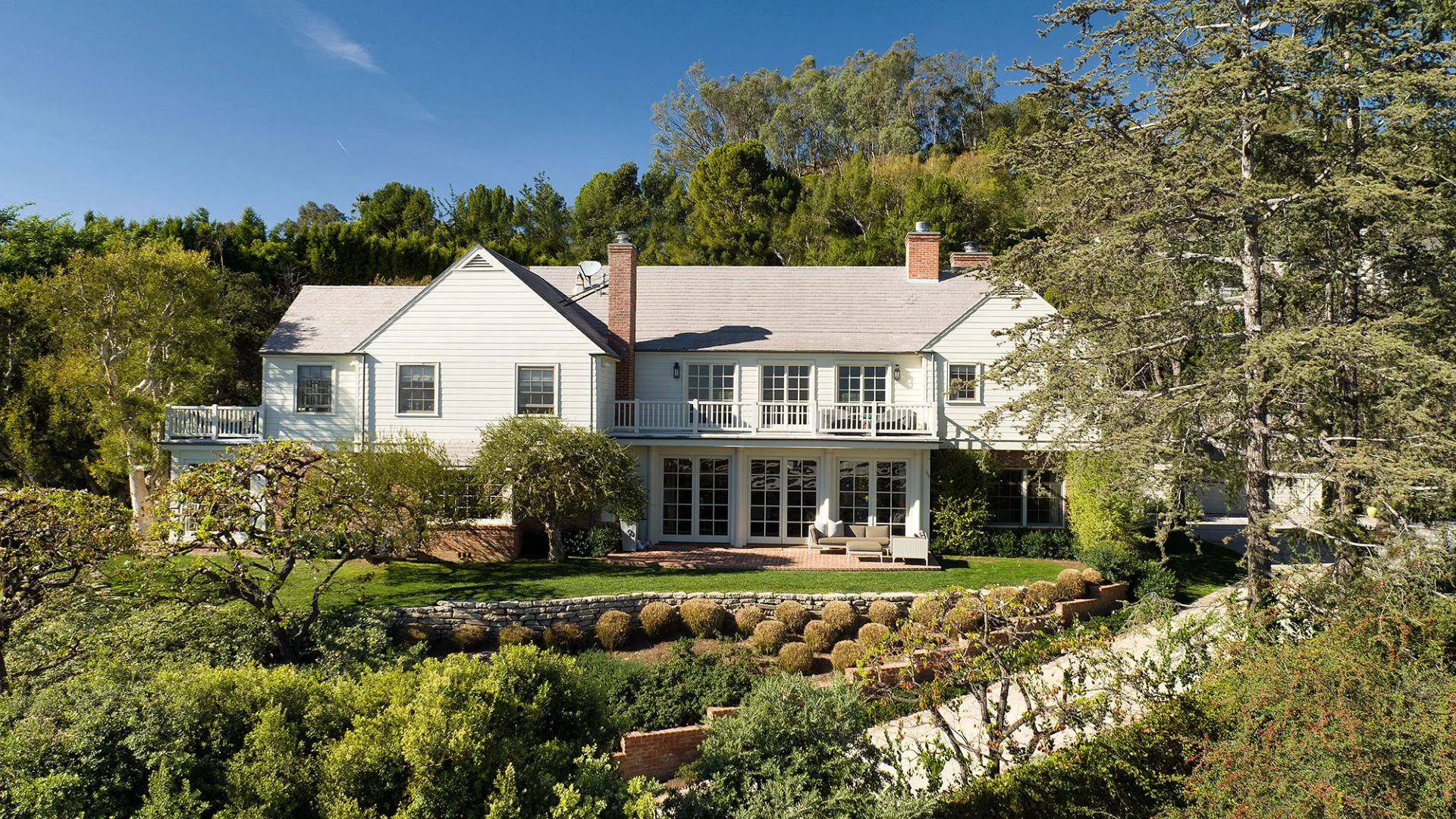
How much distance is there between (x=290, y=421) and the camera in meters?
20.8

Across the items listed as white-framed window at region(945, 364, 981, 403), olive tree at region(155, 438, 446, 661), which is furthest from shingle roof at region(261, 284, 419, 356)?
white-framed window at region(945, 364, 981, 403)

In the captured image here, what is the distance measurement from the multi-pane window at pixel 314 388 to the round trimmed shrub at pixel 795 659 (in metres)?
15.3

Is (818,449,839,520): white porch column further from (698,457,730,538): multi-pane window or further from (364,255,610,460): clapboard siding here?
(364,255,610,460): clapboard siding

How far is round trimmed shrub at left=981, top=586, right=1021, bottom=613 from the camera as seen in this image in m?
9.28

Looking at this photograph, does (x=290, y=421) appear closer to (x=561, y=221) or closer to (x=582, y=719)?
(x=582, y=719)

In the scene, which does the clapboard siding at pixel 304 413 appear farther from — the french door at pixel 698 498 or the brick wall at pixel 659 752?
the brick wall at pixel 659 752

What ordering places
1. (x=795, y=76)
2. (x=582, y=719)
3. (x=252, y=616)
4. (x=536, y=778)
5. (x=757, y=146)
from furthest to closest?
(x=795, y=76), (x=757, y=146), (x=252, y=616), (x=582, y=719), (x=536, y=778)

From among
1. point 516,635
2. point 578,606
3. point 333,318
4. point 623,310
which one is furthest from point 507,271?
point 516,635

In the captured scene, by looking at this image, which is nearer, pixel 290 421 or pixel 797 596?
pixel 797 596

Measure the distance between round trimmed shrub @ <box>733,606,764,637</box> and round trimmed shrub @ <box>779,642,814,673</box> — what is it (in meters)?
1.33

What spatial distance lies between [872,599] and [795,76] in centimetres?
6490

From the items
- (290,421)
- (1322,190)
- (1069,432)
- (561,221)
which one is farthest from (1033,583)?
(561,221)

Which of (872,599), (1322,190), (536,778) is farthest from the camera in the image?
(872,599)

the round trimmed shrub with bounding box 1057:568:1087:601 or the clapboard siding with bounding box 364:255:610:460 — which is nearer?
the round trimmed shrub with bounding box 1057:568:1087:601
